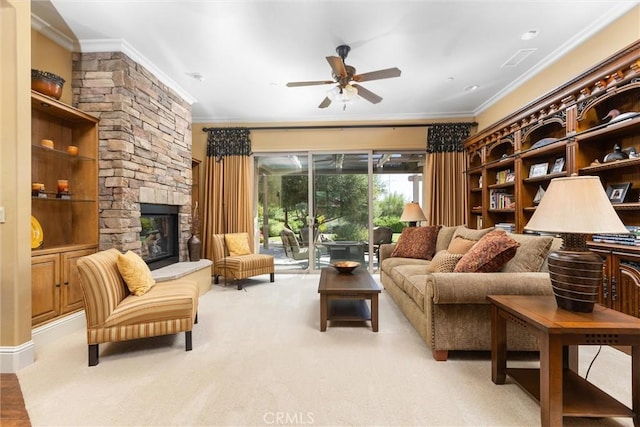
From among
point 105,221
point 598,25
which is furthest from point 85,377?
point 598,25

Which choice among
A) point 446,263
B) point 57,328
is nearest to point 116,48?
point 57,328

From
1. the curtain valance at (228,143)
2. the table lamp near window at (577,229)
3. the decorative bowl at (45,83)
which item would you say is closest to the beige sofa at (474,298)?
the table lamp near window at (577,229)

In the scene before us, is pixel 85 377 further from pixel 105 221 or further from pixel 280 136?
pixel 280 136

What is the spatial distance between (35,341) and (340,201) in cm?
424

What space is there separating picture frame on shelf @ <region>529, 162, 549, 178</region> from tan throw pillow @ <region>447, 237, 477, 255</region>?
4.04 ft

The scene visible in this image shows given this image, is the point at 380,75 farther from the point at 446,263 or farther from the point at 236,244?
the point at 236,244

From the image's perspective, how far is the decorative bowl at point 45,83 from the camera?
2.63 m

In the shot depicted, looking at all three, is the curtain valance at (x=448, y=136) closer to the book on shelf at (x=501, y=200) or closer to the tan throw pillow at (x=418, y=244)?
the book on shelf at (x=501, y=200)

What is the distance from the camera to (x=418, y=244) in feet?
13.4

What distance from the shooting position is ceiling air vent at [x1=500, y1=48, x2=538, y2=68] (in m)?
3.24

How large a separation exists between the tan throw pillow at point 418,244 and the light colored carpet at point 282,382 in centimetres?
142

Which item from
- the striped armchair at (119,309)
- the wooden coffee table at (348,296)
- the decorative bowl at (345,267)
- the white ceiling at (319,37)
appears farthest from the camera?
the decorative bowl at (345,267)

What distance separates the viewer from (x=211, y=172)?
528 centimetres

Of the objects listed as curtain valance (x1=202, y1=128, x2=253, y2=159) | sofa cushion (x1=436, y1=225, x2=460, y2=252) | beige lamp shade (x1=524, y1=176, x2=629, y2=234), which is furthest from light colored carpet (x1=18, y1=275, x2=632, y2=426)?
curtain valance (x1=202, y1=128, x2=253, y2=159)
